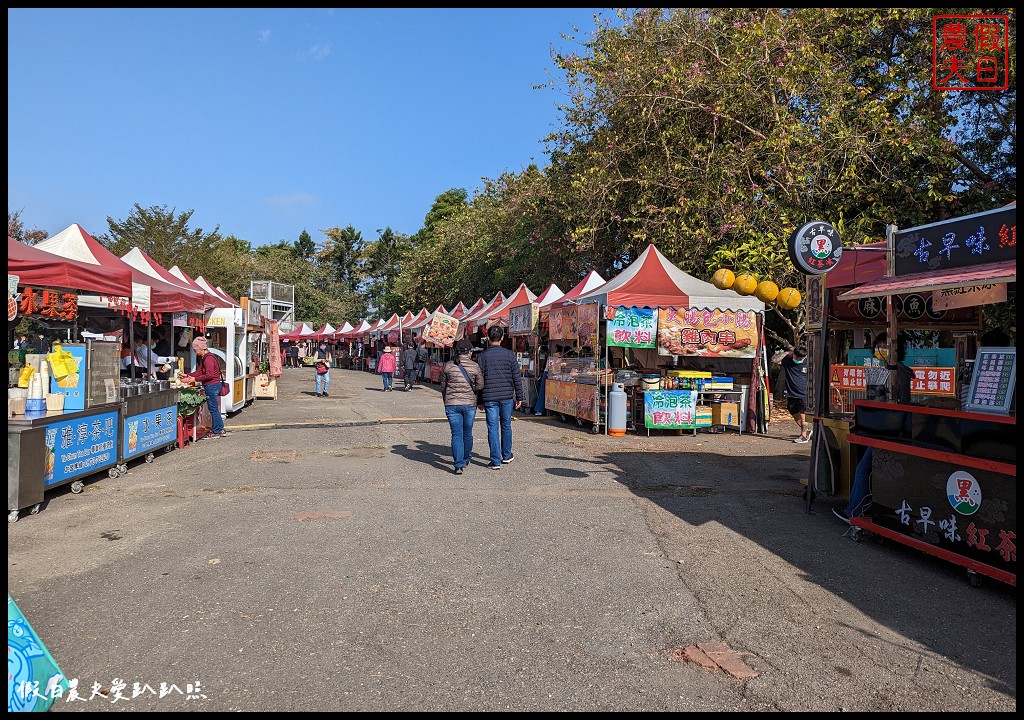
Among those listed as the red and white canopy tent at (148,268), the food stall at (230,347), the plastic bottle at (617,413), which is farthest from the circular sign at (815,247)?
A: the food stall at (230,347)

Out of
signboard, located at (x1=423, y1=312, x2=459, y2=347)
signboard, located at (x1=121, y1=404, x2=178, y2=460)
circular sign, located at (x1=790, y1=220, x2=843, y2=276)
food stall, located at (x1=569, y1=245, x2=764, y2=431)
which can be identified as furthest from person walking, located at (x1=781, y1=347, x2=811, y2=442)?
signboard, located at (x1=423, y1=312, x2=459, y2=347)

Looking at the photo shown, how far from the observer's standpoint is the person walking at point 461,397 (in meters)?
8.51

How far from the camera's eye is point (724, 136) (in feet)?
50.8

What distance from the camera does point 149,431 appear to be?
9055 mm

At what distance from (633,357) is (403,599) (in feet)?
38.5

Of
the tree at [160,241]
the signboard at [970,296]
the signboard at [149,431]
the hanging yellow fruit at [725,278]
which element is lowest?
the signboard at [149,431]

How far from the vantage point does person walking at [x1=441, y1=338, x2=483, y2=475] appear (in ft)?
27.9

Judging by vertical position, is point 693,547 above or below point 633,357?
below

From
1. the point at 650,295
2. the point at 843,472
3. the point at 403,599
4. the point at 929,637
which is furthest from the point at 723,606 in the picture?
the point at 650,295

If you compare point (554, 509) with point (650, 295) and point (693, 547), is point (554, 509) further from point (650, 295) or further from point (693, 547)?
point (650, 295)

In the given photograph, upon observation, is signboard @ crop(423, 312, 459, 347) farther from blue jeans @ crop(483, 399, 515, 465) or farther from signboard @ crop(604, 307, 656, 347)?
blue jeans @ crop(483, 399, 515, 465)

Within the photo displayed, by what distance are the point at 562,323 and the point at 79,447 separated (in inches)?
382

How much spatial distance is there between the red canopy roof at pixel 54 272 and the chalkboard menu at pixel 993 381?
8.56m

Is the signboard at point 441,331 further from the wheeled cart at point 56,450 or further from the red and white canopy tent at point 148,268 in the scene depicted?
the wheeled cart at point 56,450
